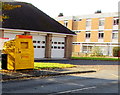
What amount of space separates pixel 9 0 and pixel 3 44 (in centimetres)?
1576

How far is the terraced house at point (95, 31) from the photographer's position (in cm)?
4850

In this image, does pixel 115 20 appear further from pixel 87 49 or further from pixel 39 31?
pixel 39 31

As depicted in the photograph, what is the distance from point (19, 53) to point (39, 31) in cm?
1098

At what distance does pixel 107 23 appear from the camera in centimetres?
4931

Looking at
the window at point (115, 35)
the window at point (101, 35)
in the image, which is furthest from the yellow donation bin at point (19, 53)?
the window at point (101, 35)

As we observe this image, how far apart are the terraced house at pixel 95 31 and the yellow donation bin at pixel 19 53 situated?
32.5 m

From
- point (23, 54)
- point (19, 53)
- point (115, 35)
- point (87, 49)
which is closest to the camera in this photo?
point (19, 53)

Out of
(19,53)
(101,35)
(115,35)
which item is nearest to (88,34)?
(101,35)

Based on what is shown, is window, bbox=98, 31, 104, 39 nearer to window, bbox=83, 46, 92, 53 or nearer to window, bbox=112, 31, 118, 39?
window, bbox=112, 31, 118, 39

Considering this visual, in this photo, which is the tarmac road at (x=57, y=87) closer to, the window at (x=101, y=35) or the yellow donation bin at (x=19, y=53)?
the yellow donation bin at (x=19, y=53)

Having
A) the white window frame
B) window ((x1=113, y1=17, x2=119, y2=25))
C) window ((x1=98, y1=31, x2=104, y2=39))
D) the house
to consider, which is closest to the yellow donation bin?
the house

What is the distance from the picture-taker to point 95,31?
51219mm

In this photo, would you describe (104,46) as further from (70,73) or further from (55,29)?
(70,73)

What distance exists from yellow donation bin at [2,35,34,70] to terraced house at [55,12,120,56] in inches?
1280
